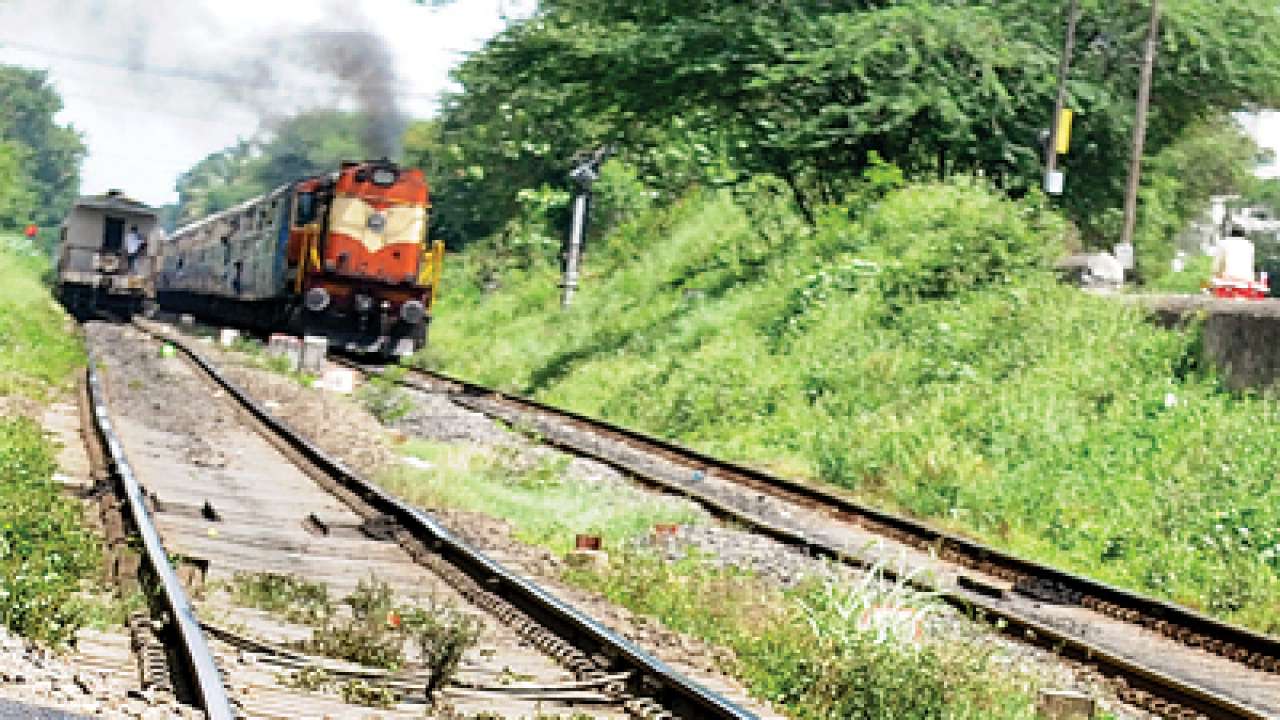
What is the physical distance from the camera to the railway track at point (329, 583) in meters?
7.24

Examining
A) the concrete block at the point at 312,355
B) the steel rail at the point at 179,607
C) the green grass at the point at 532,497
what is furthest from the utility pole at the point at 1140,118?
the steel rail at the point at 179,607

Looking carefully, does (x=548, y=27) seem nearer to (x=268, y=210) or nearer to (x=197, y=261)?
(x=268, y=210)

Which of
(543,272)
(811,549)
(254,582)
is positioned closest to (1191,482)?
(811,549)

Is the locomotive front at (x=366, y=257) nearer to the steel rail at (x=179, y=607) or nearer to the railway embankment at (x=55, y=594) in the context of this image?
the railway embankment at (x=55, y=594)

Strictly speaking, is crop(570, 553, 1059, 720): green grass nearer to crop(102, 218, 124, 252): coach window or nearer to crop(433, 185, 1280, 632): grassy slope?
crop(433, 185, 1280, 632): grassy slope

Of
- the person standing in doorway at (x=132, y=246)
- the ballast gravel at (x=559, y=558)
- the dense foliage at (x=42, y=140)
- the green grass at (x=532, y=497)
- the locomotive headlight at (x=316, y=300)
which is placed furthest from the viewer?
the dense foliage at (x=42, y=140)

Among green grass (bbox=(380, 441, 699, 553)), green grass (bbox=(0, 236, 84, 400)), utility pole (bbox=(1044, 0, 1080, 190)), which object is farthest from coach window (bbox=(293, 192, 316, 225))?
green grass (bbox=(380, 441, 699, 553))

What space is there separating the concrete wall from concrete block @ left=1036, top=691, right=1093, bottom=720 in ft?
30.8

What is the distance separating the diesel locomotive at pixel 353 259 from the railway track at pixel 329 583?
14421 mm

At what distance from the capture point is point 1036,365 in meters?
20.3

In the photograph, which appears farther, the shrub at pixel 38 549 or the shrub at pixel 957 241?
the shrub at pixel 957 241

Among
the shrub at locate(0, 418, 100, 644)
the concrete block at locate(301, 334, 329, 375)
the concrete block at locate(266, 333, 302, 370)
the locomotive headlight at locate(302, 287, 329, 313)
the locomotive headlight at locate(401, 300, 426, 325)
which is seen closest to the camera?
the shrub at locate(0, 418, 100, 644)

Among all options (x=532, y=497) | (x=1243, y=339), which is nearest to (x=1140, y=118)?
(x=1243, y=339)

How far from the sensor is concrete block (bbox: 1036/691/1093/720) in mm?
8359
